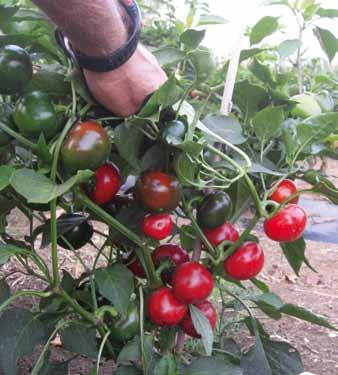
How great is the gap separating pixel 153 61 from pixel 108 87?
0.07 meters

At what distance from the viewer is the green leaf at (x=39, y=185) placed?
0.53 meters

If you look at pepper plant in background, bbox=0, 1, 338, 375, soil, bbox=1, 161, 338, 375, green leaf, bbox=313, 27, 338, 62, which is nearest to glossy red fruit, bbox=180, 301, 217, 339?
pepper plant in background, bbox=0, 1, 338, 375

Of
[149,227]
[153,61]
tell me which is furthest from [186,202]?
[153,61]

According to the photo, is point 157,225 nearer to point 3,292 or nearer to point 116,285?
point 116,285

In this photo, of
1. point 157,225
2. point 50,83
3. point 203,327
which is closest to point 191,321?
point 203,327

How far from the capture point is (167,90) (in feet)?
1.86

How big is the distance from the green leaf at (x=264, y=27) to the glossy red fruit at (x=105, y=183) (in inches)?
11.4

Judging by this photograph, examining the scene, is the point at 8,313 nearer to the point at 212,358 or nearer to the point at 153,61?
the point at 212,358

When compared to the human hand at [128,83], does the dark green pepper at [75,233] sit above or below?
below

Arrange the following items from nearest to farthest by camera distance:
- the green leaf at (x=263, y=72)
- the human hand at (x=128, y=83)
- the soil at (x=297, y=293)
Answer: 1. the human hand at (x=128, y=83)
2. the green leaf at (x=263, y=72)
3. the soil at (x=297, y=293)

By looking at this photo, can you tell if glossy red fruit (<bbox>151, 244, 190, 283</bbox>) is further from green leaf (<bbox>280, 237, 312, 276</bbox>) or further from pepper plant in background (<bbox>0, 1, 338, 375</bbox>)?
green leaf (<bbox>280, 237, 312, 276</bbox>)

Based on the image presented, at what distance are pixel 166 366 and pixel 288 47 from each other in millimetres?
531

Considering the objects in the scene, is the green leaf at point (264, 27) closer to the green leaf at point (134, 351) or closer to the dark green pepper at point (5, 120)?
the dark green pepper at point (5, 120)

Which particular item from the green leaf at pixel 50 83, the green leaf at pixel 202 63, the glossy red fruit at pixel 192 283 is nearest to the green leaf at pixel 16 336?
the glossy red fruit at pixel 192 283
